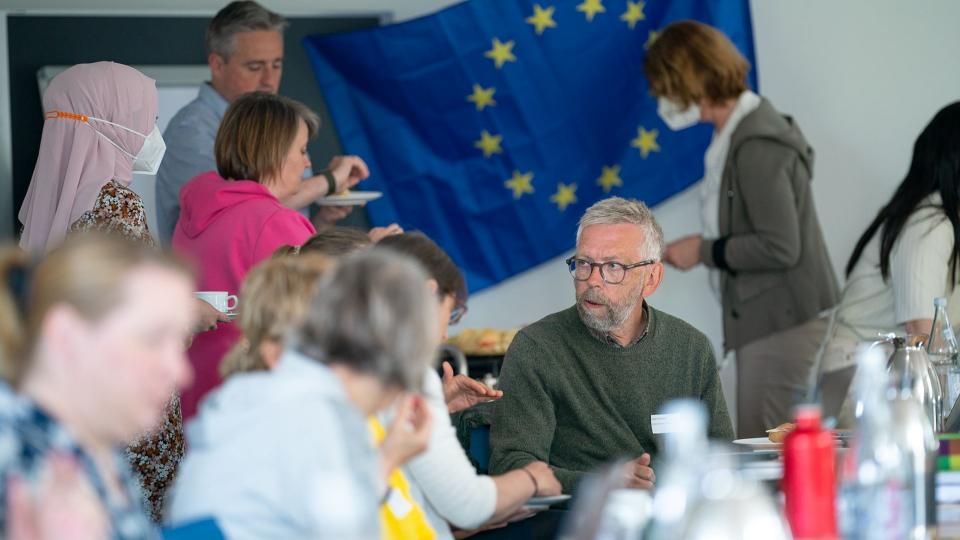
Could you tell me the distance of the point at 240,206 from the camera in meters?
3.08

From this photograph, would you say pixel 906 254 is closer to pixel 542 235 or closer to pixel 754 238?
pixel 754 238

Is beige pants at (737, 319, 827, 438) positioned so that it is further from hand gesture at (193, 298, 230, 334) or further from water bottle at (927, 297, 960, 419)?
hand gesture at (193, 298, 230, 334)

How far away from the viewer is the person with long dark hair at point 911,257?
355 centimetres

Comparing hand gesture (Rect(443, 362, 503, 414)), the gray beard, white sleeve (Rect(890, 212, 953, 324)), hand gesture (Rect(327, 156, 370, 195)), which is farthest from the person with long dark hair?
hand gesture (Rect(327, 156, 370, 195))

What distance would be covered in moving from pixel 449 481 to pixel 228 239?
49.7 inches

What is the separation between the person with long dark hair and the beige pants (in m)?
0.32

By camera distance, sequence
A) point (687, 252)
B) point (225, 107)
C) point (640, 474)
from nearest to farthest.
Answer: point (640, 474)
point (225, 107)
point (687, 252)

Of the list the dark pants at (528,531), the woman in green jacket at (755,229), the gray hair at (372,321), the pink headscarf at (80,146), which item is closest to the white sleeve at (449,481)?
the dark pants at (528,531)

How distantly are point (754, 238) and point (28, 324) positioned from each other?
3.15 metres

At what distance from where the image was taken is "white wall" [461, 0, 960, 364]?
17.1ft

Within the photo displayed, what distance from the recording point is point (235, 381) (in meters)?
1.61

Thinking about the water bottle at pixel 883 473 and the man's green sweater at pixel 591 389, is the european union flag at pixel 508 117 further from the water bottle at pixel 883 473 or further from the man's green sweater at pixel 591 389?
the water bottle at pixel 883 473

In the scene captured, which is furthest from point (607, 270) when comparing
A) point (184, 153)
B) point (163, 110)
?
point (163, 110)

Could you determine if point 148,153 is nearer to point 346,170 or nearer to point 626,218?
point 346,170
